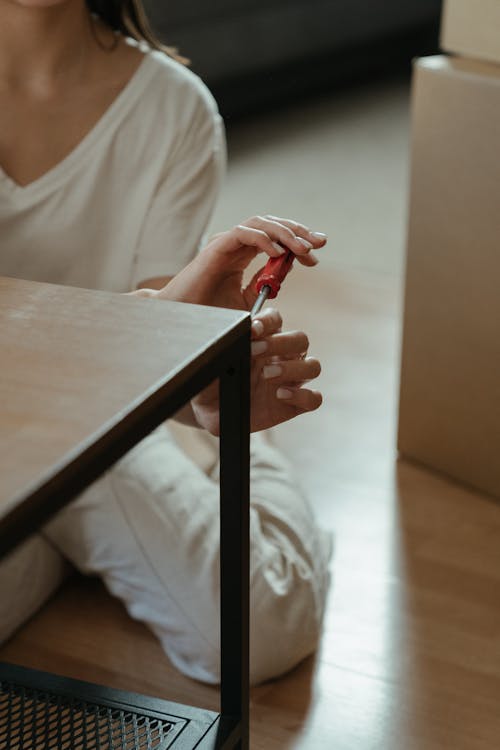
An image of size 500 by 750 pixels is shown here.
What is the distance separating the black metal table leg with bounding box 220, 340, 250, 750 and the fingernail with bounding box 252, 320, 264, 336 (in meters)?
0.06

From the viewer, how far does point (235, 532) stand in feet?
1.94

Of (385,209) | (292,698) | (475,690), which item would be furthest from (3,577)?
(385,209)

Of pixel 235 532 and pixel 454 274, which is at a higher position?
pixel 235 532

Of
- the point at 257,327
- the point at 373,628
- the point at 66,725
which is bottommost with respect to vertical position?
the point at 373,628

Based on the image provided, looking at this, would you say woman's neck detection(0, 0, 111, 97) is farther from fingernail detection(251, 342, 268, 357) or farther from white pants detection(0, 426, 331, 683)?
fingernail detection(251, 342, 268, 357)

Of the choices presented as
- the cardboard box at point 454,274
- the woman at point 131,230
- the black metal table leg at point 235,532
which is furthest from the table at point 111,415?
the cardboard box at point 454,274

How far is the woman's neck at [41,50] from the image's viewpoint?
3.16 feet

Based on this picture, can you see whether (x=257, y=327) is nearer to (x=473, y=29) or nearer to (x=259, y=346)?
(x=259, y=346)

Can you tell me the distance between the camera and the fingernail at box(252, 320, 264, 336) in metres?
0.61

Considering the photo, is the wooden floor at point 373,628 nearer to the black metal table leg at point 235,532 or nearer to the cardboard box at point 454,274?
the cardboard box at point 454,274

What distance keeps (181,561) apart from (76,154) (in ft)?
1.23

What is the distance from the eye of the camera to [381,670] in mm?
1101

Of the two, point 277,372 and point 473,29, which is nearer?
point 277,372

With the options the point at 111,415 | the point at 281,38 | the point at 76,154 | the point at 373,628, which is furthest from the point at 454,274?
the point at 281,38
